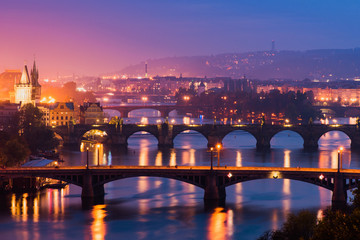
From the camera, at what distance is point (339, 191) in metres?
56.2

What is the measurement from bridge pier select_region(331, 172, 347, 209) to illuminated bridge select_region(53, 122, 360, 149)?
46.1m

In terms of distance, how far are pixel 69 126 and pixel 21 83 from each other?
1887 cm

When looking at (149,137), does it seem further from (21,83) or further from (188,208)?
(188,208)

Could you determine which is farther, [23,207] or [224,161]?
[224,161]

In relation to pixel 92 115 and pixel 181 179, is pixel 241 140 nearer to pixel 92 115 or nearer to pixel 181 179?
pixel 92 115

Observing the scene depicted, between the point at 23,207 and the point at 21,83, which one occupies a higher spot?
the point at 21,83

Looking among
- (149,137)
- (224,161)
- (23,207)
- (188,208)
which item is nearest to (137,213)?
(188,208)

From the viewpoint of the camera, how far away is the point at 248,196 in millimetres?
61875

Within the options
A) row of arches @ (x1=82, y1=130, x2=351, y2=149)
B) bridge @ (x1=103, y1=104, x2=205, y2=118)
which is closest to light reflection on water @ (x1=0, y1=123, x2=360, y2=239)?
row of arches @ (x1=82, y1=130, x2=351, y2=149)

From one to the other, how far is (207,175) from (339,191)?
335 inches


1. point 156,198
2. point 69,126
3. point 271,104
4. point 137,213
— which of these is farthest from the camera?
point 271,104

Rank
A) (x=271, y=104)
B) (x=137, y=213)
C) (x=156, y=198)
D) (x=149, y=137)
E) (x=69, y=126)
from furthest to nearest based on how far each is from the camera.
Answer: (x=271, y=104)
(x=149, y=137)
(x=69, y=126)
(x=156, y=198)
(x=137, y=213)

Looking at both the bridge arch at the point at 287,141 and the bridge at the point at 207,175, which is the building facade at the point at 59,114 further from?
the bridge at the point at 207,175

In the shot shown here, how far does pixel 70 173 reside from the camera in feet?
191
